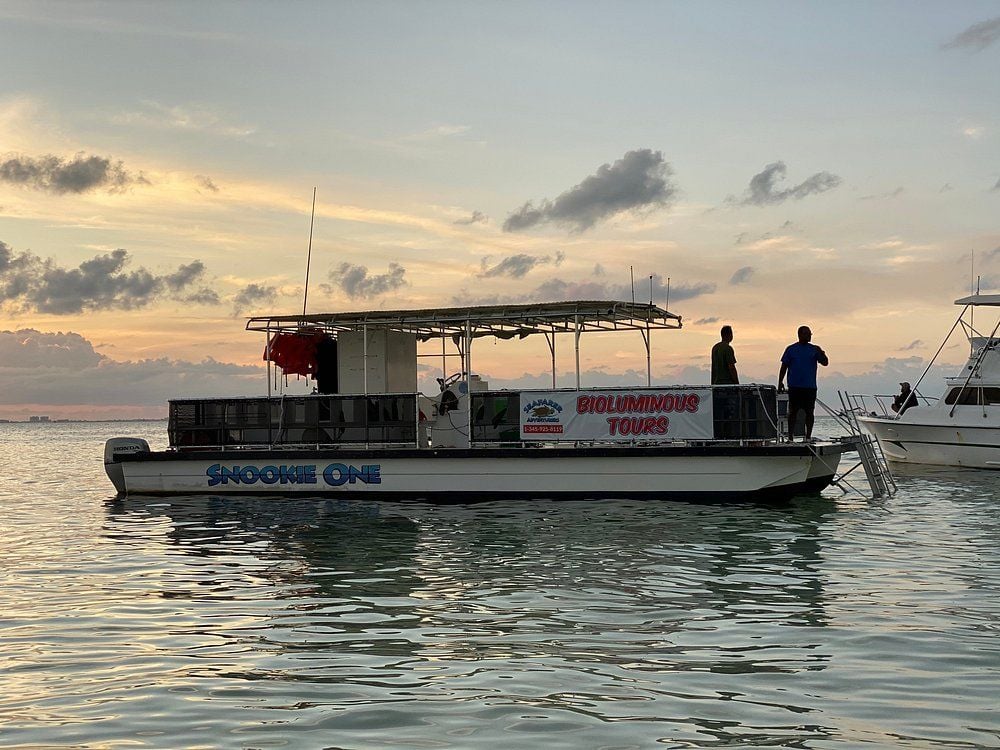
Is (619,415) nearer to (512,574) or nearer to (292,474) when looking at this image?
(292,474)

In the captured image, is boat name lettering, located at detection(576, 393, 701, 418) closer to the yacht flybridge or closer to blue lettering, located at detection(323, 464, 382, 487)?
the yacht flybridge

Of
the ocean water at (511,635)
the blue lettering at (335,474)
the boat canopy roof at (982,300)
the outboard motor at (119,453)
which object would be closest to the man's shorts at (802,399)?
the ocean water at (511,635)

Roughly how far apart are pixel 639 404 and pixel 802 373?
3037 millimetres

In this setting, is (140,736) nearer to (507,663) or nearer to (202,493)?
(507,663)

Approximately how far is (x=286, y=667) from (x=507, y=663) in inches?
63.9

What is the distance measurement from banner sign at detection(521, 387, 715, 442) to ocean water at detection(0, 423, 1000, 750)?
2265mm

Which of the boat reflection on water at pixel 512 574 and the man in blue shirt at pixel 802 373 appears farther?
the man in blue shirt at pixel 802 373

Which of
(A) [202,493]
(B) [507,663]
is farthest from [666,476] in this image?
(B) [507,663]

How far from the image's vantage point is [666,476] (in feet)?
57.8

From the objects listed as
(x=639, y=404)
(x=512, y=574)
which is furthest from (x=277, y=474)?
(x=512, y=574)

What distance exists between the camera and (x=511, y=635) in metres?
8.21

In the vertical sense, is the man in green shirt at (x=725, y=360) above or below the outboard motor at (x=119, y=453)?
above

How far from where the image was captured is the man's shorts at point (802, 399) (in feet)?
59.8

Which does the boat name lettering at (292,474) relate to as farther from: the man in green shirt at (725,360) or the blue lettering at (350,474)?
the man in green shirt at (725,360)
